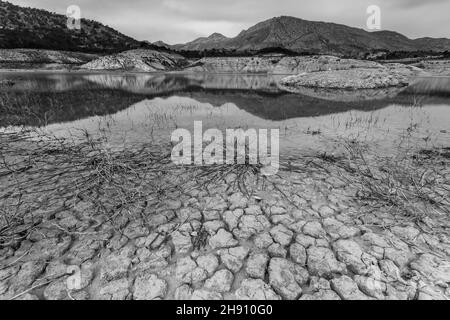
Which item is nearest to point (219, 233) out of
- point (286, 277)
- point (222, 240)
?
point (222, 240)

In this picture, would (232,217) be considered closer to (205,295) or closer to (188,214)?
(188,214)

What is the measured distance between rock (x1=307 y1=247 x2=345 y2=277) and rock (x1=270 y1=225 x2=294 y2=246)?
13.5 inches

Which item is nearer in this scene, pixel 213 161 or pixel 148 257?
pixel 148 257

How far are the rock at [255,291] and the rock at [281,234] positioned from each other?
81 cm

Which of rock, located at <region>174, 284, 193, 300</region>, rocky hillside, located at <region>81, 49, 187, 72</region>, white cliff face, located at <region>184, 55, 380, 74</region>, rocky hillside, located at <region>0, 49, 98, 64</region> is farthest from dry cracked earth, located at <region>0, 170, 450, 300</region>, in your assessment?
rocky hillside, located at <region>0, 49, 98, 64</region>

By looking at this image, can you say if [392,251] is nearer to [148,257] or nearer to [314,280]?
[314,280]

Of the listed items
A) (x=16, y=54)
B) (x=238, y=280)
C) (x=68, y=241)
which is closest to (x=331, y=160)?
(x=238, y=280)

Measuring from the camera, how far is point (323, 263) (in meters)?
3.10

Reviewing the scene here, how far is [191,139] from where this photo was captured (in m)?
7.96

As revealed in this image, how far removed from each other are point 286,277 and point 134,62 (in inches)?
3357

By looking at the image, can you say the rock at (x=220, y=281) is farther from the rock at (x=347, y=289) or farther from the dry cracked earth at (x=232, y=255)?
the rock at (x=347, y=289)

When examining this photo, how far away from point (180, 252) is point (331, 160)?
4839 millimetres

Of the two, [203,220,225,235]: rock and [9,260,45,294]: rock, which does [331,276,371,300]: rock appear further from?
[9,260,45,294]: rock
